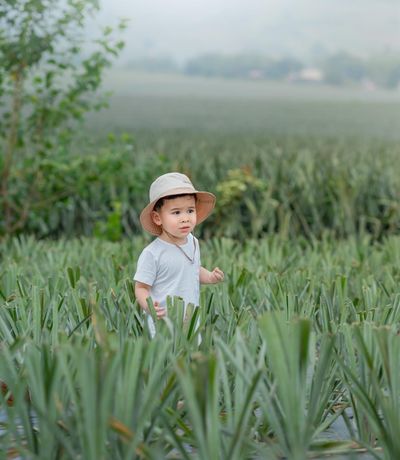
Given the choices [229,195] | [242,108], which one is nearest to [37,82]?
[229,195]

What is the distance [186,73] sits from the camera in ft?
39.3

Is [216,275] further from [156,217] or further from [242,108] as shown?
[242,108]

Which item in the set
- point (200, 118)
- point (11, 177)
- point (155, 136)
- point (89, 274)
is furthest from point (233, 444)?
point (200, 118)

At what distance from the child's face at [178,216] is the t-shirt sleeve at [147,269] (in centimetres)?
7

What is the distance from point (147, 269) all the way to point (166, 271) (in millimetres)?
48

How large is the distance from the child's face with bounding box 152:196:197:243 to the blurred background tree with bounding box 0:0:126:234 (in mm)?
2851

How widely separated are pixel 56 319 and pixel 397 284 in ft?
3.83

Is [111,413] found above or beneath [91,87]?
beneath

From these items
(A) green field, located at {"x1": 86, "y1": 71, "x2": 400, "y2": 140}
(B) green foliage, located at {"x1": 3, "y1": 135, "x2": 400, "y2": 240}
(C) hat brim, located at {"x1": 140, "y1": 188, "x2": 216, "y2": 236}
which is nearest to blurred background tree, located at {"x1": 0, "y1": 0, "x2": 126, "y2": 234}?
(B) green foliage, located at {"x1": 3, "y1": 135, "x2": 400, "y2": 240}

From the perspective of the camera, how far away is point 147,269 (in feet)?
6.91

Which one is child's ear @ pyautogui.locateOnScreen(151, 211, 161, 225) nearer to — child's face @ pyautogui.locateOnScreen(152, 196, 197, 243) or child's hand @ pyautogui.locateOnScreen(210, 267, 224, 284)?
child's face @ pyautogui.locateOnScreen(152, 196, 197, 243)

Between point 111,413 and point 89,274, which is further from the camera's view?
point 89,274

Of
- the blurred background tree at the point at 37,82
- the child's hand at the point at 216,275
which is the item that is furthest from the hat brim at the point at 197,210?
the blurred background tree at the point at 37,82

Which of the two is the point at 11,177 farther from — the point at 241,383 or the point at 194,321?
the point at 241,383
